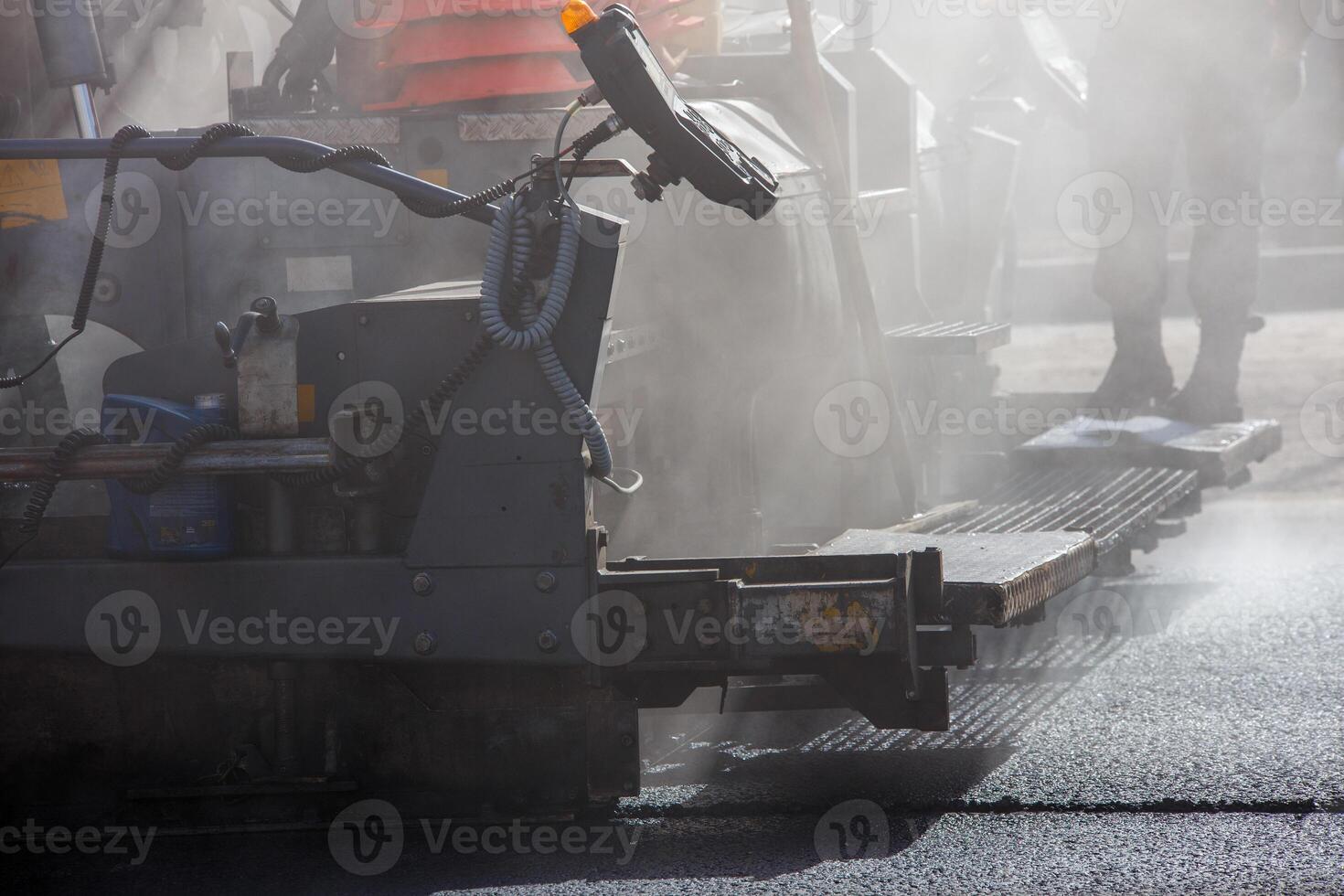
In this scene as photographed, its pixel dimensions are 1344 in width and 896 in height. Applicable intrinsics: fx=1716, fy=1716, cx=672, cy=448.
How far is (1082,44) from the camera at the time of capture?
13.8 metres

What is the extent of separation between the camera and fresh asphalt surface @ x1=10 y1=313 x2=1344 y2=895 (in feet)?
12.1

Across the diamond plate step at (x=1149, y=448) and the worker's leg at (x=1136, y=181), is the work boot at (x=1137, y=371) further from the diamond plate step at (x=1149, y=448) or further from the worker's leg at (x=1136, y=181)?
the diamond plate step at (x=1149, y=448)

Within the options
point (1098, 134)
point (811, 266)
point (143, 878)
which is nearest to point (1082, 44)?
point (1098, 134)

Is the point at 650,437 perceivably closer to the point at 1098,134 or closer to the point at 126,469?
the point at 126,469

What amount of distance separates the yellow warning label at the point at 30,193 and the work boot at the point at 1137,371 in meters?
4.33

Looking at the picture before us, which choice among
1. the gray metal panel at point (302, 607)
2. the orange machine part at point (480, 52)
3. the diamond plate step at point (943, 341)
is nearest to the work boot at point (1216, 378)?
the diamond plate step at point (943, 341)

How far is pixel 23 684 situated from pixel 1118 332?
4755 millimetres

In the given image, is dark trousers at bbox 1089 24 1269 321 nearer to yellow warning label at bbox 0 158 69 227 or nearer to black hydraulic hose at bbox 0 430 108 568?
yellow warning label at bbox 0 158 69 227

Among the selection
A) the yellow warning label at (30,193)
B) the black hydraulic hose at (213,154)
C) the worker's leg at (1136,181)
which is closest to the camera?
the black hydraulic hose at (213,154)

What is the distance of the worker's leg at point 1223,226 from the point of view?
6762 millimetres

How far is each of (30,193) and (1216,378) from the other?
4.58 metres

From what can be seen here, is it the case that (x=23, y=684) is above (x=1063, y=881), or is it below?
above

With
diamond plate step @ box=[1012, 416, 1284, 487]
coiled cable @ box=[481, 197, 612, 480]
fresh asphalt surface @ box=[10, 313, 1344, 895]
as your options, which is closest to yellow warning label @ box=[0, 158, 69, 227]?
coiled cable @ box=[481, 197, 612, 480]

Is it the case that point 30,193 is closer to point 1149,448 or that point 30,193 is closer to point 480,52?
point 480,52
